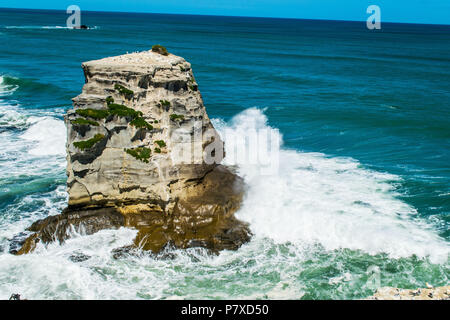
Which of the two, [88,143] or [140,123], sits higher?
[140,123]

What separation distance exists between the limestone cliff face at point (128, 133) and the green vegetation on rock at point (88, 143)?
0.05 metres

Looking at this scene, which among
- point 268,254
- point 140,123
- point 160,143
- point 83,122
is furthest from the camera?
point 160,143

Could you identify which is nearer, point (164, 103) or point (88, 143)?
point (88, 143)

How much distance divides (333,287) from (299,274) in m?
1.38

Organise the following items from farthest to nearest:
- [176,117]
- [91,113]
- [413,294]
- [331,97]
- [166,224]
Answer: [331,97], [176,117], [166,224], [91,113], [413,294]

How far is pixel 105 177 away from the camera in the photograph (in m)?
19.5

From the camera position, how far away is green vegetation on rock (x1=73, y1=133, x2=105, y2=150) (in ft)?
61.8

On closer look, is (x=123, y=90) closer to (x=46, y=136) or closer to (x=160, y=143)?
(x=160, y=143)

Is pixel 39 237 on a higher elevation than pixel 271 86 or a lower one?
lower

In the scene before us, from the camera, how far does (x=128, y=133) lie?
64.2 feet

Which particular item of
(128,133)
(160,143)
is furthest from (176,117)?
(128,133)

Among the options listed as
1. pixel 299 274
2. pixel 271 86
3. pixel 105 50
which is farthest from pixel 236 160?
pixel 105 50

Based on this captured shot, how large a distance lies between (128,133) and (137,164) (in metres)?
1.53
